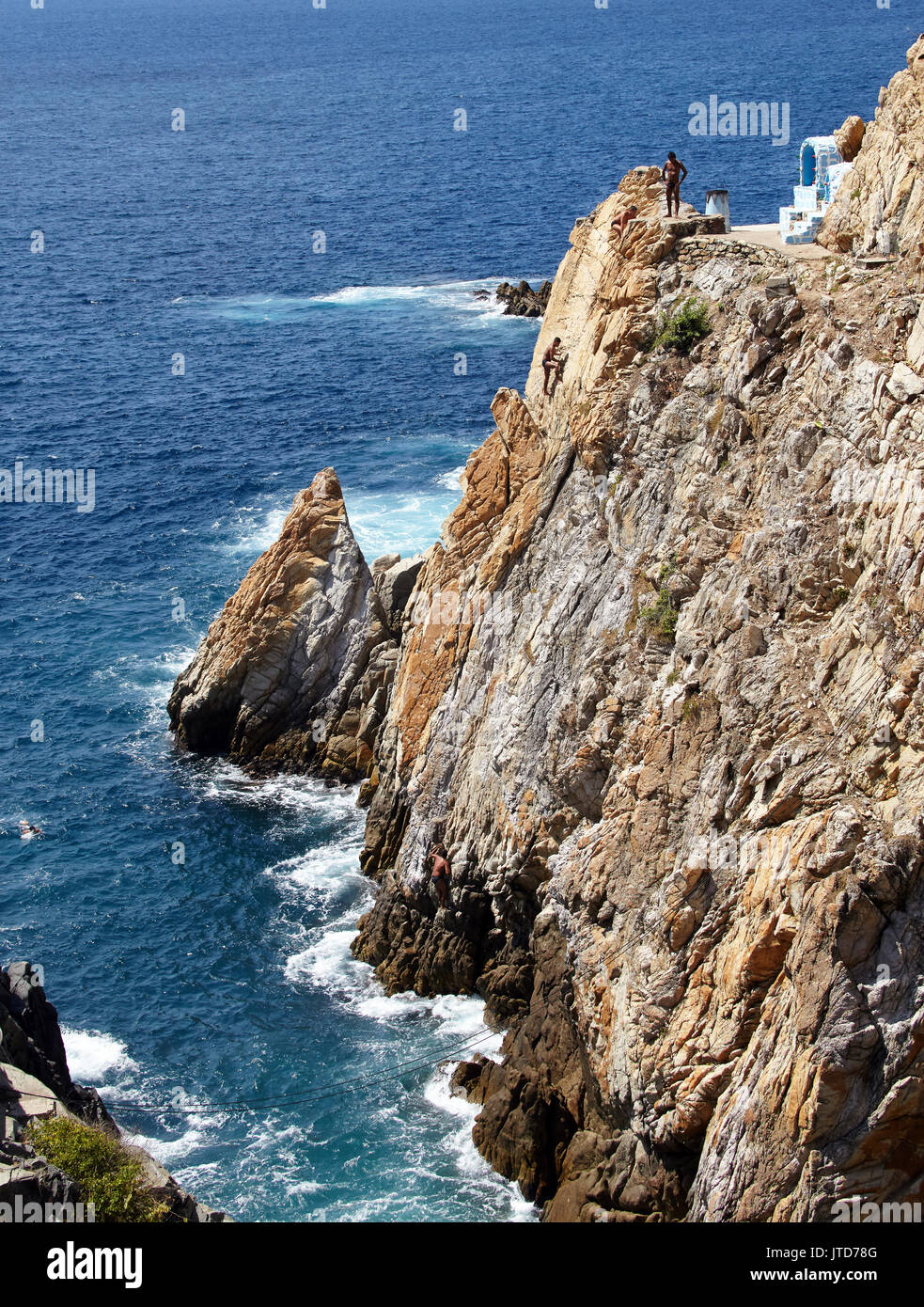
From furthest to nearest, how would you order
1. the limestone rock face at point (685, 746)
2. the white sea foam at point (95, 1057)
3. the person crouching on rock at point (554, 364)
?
the person crouching on rock at point (554, 364) → the white sea foam at point (95, 1057) → the limestone rock face at point (685, 746)

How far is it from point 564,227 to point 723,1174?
112320mm

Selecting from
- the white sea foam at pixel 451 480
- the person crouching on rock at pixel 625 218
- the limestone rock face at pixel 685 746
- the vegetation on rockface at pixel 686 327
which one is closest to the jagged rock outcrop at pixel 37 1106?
the limestone rock face at pixel 685 746

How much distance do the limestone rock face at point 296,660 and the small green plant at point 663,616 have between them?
2242 cm

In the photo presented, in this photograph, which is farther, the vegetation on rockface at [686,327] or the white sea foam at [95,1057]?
the white sea foam at [95,1057]

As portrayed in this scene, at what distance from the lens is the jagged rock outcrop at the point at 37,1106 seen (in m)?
33.3

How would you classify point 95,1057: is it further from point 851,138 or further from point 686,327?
point 851,138

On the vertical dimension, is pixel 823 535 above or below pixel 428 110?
below

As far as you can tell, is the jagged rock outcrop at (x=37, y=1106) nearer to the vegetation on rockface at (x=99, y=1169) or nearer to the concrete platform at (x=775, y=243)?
the vegetation on rockface at (x=99, y=1169)

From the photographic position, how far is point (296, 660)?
64.6m

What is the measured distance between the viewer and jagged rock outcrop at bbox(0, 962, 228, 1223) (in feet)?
109
